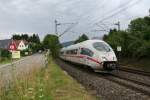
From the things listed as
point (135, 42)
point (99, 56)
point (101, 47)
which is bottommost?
point (99, 56)

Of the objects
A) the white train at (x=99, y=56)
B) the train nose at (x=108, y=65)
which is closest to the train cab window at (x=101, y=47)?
the white train at (x=99, y=56)

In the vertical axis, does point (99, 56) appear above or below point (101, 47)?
below

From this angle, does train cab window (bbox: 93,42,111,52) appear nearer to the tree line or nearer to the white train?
the white train

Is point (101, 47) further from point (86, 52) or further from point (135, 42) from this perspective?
point (135, 42)

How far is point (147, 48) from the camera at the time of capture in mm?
44312

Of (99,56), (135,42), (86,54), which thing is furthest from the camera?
(135,42)

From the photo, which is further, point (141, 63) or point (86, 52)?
point (141, 63)

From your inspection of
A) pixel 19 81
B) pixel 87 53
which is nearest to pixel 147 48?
pixel 87 53

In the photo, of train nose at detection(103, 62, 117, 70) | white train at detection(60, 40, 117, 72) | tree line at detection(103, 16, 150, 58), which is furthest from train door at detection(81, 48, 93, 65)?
tree line at detection(103, 16, 150, 58)

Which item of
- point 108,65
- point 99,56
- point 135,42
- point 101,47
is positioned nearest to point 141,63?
point 135,42

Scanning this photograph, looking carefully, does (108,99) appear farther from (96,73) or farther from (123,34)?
(123,34)

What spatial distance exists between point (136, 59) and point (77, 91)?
1226 inches

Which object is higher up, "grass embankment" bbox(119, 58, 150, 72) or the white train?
the white train

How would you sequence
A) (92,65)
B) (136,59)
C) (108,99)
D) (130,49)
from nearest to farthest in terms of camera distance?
(108,99), (92,65), (136,59), (130,49)
